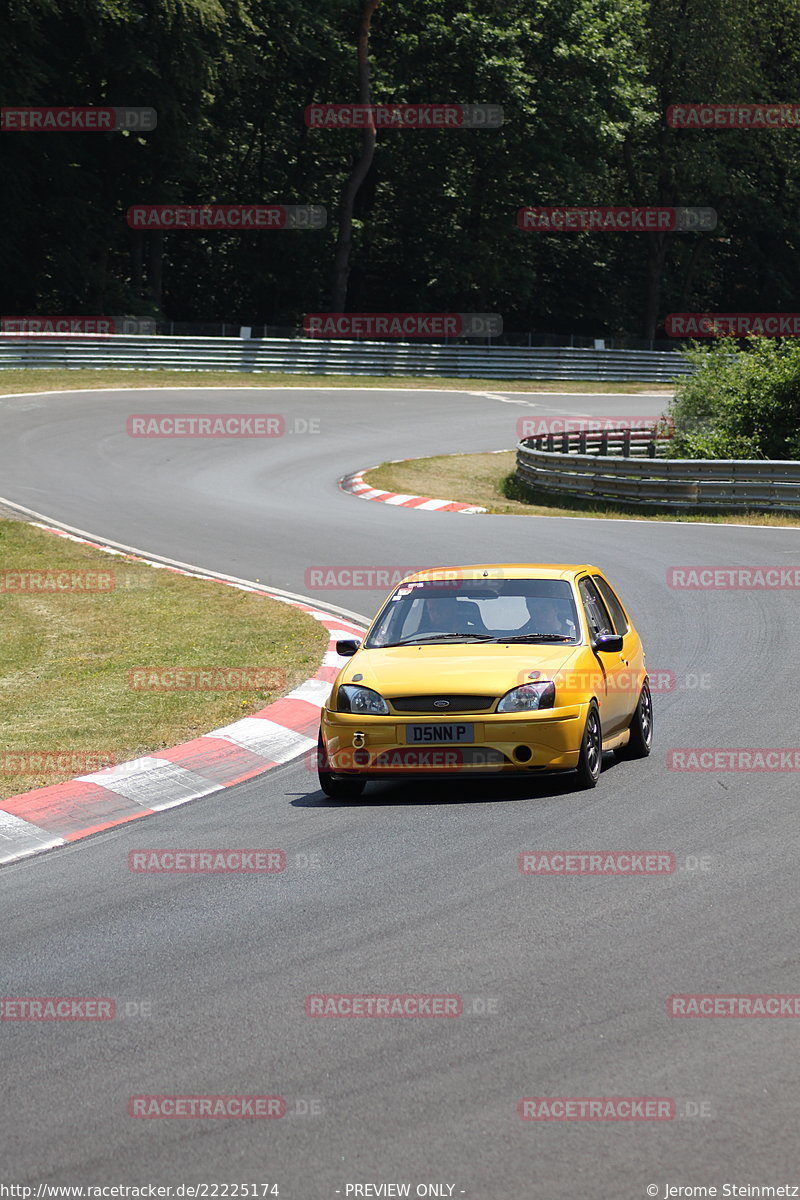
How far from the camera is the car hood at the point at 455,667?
9.72m

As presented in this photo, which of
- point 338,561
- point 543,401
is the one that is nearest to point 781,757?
point 338,561

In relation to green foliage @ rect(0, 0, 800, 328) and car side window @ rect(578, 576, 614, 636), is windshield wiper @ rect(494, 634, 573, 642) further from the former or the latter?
green foliage @ rect(0, 0, 800, 328)

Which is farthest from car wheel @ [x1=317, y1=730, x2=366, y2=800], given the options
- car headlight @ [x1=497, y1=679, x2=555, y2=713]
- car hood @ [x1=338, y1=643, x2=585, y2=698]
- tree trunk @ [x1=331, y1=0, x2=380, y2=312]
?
tree trunk @ [x1=331, y1=0, x2=380, y2=312]

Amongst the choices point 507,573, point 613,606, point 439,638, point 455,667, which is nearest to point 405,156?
point 613,606

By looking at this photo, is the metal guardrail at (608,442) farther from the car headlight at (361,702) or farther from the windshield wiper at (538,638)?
the car headlight at (361,702)

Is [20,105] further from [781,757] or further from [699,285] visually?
[781,757]

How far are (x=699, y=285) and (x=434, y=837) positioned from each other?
7040 centimetres

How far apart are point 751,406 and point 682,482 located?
16.8 feet

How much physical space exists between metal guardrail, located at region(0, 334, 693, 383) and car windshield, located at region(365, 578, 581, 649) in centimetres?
3541

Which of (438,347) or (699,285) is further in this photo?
(699,285)

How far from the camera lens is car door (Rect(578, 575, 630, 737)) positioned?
33.5 feet

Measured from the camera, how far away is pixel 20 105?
50.8 meters

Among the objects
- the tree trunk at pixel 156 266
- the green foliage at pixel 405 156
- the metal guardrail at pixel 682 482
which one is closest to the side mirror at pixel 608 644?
the metal guardrail at pixel 682 482

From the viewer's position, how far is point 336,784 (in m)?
9.77
